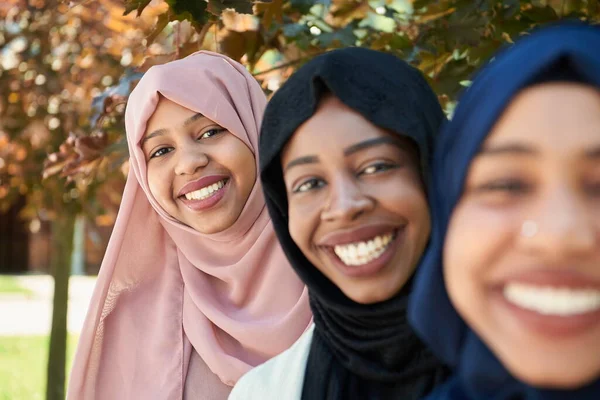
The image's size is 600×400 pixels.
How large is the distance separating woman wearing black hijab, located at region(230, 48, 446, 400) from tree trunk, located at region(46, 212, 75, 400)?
431 centimetres

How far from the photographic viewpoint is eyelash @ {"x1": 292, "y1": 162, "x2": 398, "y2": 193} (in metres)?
1.82

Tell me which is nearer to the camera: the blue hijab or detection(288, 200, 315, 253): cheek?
the blue hijab

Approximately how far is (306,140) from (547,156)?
0.71 m

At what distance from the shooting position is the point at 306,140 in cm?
183

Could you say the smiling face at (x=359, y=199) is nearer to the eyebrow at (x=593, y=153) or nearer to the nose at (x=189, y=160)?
the eyebrow at (x=593, y=153)

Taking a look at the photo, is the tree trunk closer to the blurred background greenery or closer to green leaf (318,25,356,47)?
the blurred background greenery

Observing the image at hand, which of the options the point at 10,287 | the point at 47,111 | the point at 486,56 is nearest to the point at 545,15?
the point at 486,56

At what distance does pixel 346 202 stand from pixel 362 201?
3cm

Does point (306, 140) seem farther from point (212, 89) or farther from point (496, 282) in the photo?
point (212, 89)

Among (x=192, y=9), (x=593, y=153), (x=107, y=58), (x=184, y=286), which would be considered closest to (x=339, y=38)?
(x=192, y=9)

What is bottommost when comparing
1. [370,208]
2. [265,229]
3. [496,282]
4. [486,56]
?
[265,229]

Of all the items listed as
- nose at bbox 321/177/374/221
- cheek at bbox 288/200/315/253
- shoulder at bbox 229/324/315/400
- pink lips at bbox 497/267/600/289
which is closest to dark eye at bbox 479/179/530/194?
pink lips at bbox 497/267/600/289

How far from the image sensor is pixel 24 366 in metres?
8.64

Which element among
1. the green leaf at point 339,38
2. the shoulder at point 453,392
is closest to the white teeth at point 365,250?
the shoulder at point 453,392
